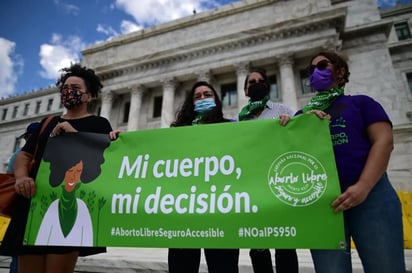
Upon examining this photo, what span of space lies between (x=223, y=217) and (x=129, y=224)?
0.75 metres

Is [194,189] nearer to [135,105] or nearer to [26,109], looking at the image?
[135,105]

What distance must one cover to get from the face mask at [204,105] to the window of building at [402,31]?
2395 cm

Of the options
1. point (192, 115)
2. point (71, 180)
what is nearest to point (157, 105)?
point (192, 115)

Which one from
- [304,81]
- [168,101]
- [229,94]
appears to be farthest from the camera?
[229,94]

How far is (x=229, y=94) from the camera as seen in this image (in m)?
19.0

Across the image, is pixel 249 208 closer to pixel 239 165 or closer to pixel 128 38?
pixel 239 165

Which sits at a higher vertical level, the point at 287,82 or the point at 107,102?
the point at 107,102

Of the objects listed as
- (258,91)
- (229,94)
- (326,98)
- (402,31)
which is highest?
(402,31)

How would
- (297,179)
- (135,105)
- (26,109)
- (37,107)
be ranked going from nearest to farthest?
(297,179) < (135,105) < (37,107) < (26,109)

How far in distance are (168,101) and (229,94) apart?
466 centimetres

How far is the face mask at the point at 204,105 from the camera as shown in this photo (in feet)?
8.82

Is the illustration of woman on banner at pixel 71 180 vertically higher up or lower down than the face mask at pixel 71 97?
lower down

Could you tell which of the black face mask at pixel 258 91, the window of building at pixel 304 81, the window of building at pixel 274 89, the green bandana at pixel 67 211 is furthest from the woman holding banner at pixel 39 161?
the window of building at pixel 304 81

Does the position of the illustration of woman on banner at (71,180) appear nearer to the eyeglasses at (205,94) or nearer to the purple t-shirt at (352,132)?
the eyeglasses at (205,94)
